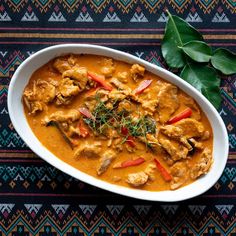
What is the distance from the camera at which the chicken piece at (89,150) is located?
2.77m

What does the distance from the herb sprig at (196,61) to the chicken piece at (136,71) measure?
0.84ft

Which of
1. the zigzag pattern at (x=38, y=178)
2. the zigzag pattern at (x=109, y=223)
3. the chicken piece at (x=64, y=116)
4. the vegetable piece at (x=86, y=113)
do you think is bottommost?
the zigzag pattern at (x=109, y=223)

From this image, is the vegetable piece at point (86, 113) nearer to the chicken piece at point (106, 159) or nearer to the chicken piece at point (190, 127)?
the chicken piece at point (106, 159)

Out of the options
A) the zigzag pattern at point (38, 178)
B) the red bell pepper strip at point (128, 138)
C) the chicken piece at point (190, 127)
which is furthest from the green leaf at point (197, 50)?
the zigzag pattern at point (38, 178)

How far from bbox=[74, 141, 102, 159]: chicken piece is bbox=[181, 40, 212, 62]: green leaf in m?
0.83

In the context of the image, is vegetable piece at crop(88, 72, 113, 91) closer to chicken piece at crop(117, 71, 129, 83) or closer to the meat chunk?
chicken piece at crop(117, 71, 129, 83)

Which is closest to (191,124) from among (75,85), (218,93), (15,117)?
(218,93)

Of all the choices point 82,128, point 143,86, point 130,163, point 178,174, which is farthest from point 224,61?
point 82,128

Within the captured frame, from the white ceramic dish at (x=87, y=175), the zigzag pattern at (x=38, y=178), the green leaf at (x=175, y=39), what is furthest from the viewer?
the zigzag pattern at (x=38, y=178)

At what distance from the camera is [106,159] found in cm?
276

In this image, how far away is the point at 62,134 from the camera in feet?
9.14

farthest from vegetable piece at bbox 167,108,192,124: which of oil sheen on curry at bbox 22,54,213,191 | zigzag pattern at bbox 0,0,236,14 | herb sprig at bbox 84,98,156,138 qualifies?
zigzag pattern at bbox 0,0,236,14

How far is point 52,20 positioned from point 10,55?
1.23 feet

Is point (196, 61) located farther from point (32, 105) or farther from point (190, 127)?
point (32, 105)
